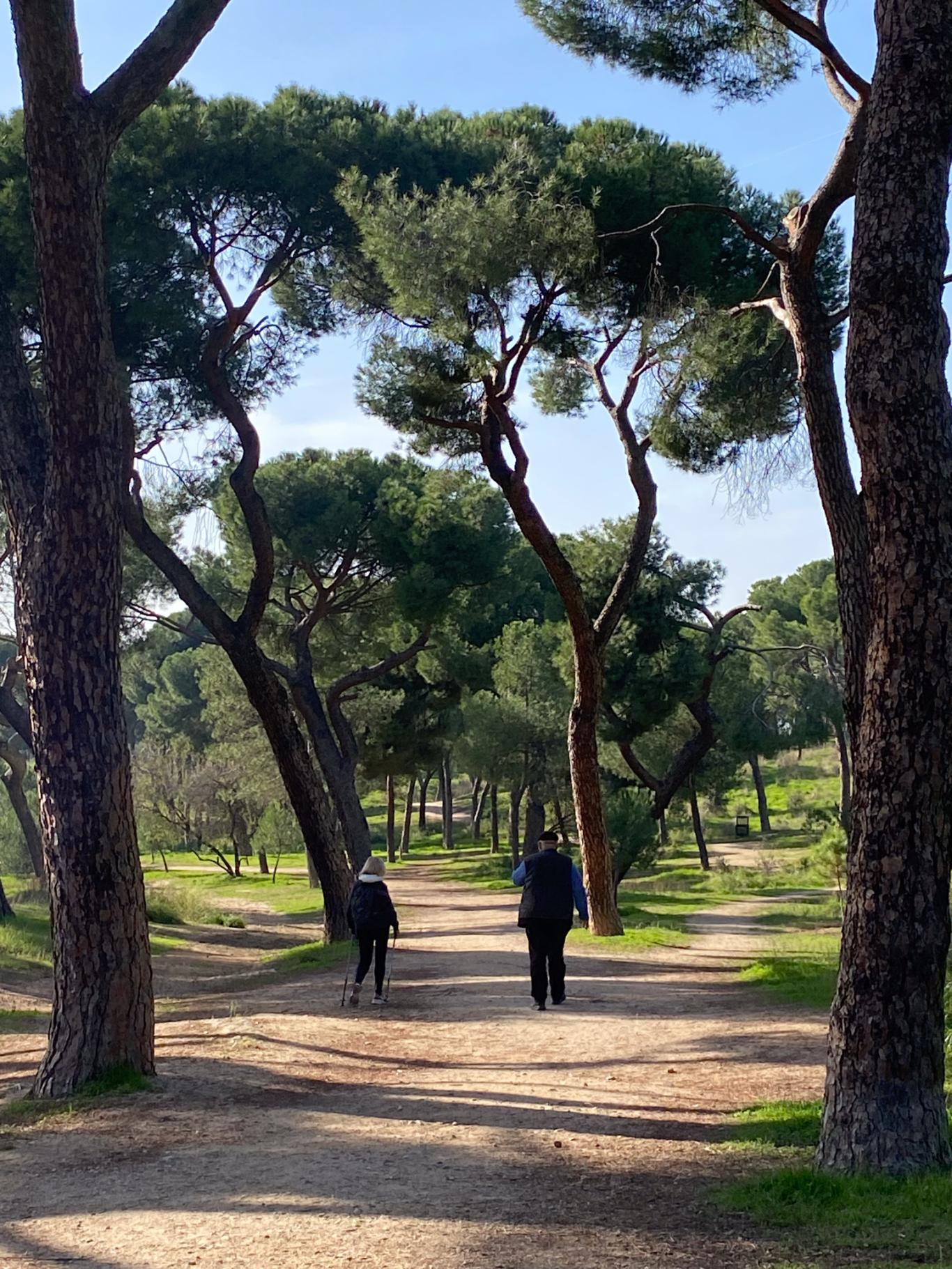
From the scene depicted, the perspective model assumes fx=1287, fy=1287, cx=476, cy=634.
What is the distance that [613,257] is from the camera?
47.7 ft

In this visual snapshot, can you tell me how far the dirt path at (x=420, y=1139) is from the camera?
4566 mm

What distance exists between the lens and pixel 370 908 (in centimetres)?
1127

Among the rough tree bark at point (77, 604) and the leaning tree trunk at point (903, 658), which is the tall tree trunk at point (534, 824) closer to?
the rough tree bark at point (77, 604)

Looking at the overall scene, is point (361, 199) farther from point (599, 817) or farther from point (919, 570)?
point (919, 570)

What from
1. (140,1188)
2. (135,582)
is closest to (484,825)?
(135,582)

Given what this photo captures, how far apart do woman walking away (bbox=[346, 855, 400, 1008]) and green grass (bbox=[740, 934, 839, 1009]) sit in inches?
147

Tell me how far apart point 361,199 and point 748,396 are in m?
4.60

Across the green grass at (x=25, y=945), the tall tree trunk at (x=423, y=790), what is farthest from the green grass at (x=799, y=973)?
the tall tree trunk at (x=423, y=790)

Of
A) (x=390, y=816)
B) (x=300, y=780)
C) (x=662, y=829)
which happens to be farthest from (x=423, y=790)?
(x=300, y=780)

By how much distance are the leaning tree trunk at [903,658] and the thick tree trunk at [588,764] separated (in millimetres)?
10745

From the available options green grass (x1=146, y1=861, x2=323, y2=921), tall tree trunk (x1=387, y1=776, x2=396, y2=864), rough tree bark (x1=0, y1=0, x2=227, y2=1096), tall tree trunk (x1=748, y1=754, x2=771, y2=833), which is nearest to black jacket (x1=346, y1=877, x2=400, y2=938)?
rough tree bark (x1=0, y1=0, x2=227, y2=1096)

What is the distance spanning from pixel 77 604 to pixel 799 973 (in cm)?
896

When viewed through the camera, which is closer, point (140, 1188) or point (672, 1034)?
point (140, 1188)

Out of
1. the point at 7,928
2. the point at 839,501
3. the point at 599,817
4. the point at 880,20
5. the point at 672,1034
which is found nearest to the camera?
the point at 880,20
